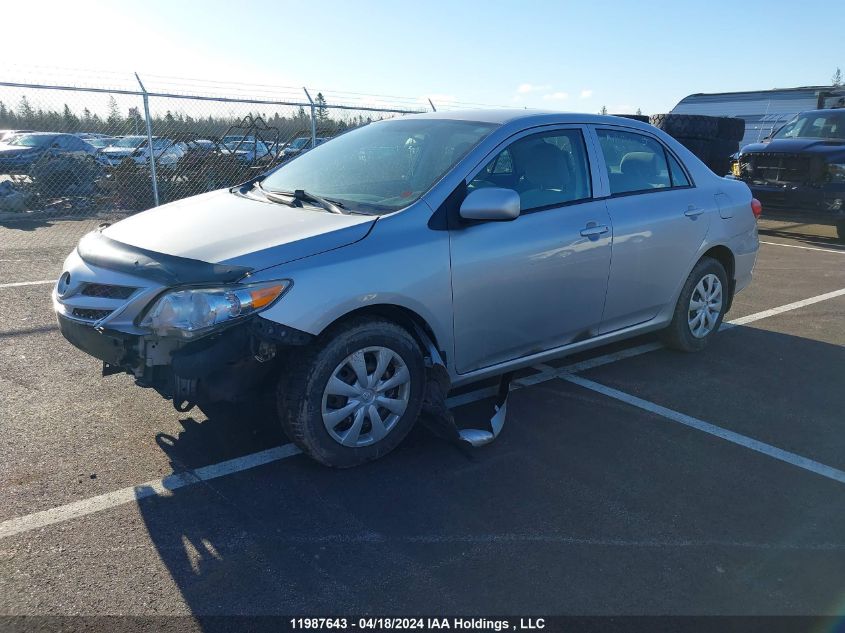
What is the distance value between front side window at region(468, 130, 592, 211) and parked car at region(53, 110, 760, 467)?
13 millimetres

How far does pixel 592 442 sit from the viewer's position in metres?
4.02

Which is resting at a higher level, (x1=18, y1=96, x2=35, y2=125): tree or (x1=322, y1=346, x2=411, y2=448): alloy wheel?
(x1=18, y1=96, x2=35, y2=125): tree

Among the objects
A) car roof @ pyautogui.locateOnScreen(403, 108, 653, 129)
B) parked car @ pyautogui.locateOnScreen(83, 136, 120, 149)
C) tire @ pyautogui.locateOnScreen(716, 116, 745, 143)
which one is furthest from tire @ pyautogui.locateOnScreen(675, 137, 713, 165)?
parked car @ pyautogui.locateOnScreen(83, 136, 120, 149)

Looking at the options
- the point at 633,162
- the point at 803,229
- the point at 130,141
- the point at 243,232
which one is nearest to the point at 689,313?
the point at 633,162

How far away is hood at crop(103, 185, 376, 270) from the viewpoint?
132 inches

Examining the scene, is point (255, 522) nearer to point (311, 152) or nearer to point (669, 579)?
point (669, 579)

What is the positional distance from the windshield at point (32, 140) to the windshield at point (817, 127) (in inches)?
560

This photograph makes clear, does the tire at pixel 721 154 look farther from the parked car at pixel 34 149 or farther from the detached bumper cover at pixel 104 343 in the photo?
the detached bumper cover at pixel 104 343

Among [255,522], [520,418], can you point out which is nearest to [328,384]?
[255,522]

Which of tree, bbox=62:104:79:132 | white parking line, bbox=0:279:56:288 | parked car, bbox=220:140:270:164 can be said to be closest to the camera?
white parking line, bbox=0:279:56:288

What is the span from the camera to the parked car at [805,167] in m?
11.3

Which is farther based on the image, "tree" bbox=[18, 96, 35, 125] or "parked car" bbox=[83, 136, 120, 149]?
"parked car" bbox=[83, 136, 120, 149]

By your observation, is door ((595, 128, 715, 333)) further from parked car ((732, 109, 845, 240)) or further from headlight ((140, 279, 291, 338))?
parked car ((732, 109, 845, 240))

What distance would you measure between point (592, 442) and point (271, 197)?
2.36m
